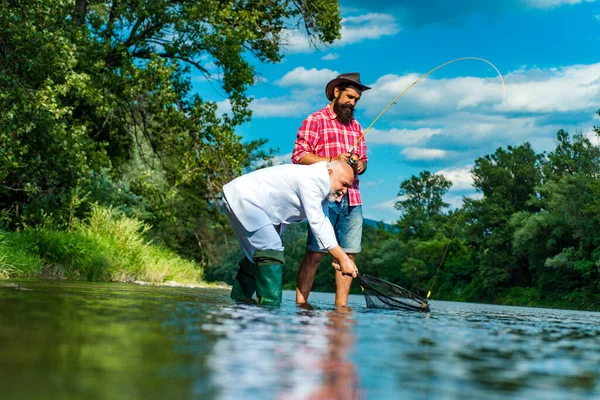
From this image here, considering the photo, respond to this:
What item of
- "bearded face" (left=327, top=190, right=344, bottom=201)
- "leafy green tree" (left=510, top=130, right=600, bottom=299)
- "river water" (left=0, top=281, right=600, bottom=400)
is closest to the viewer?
"river water" (left=0, top=281, right=600, bottom=400)

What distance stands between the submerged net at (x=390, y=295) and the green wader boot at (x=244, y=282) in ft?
3.35

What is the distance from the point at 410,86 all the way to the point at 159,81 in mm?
9658

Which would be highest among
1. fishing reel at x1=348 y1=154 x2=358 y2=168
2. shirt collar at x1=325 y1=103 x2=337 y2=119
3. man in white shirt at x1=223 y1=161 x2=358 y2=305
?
shirt collar at x1=325 y1=103 x2=337 y2=119

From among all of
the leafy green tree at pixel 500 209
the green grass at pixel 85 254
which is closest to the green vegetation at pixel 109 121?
the green grass at pixel 85 254

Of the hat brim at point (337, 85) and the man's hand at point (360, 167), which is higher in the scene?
the hat brim at point (337, 85)

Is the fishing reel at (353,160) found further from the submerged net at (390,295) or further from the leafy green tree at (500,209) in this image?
the leafy green tree at (500,209)

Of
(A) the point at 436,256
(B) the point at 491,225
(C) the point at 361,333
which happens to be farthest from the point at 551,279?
(C) the point at 361,333

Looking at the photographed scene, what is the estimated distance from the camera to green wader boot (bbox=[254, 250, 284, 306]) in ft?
20.3

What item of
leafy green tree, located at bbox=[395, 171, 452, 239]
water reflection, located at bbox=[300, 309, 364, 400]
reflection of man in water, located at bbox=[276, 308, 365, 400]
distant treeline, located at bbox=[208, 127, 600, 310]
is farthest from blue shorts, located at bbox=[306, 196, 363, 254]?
leafy green tree, located at bbox=[395, 171, 452, 239]

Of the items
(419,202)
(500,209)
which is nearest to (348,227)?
(500,209)

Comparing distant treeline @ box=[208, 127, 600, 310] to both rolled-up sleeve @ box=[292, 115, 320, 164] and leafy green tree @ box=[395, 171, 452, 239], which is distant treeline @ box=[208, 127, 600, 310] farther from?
rolled-up sleeve @ box=[292, 115, 320, 164]

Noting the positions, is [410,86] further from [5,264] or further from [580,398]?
[580,398]

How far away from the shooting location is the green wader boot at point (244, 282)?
22.7ft

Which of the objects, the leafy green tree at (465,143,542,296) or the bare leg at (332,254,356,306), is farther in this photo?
the leafy green tree at (465,143,542,296)
